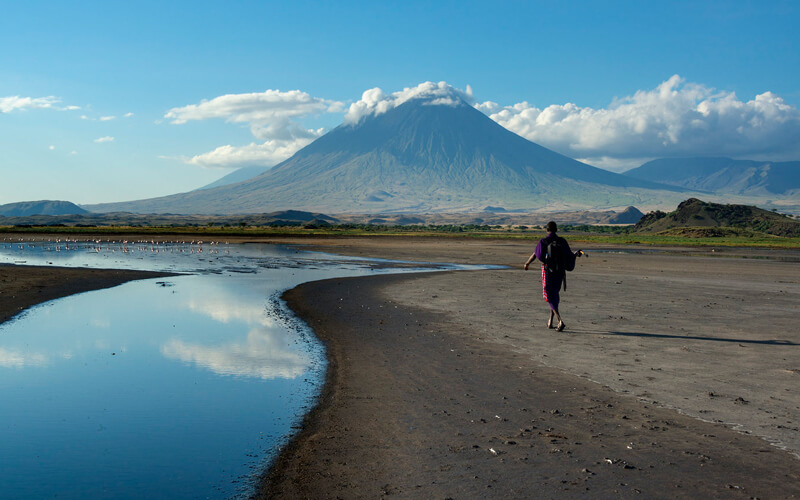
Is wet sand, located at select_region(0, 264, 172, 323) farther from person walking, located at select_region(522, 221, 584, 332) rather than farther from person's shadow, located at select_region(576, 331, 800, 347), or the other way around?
person's shadow, located at select_region(576, 331, 800, 347)

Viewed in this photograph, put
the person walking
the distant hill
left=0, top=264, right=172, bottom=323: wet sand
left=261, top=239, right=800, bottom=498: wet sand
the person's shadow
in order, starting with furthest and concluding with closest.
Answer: the distant hill < left=0, top=264, right=172, bottom=323: wet sand < the person walking < the person's shadow < left=261, top=239, right=800, bottom=498: wet sand

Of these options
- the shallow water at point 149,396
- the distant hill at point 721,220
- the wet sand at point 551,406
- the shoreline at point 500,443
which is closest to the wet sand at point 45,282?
the shallow water at point 149,396

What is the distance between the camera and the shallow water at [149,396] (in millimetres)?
6934

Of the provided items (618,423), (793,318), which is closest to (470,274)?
(793,318)

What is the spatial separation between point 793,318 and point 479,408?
13.4m

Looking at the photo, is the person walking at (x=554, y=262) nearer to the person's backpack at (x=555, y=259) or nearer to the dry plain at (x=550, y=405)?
the person's backpack at (x=555, y=259)

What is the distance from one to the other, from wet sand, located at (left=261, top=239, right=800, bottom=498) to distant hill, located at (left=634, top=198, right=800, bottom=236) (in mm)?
89280

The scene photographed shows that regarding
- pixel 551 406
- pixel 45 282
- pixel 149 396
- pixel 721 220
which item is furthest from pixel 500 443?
pixel 721 220

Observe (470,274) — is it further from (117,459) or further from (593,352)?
(117,459)

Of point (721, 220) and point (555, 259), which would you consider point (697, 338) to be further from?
point (721, 220)

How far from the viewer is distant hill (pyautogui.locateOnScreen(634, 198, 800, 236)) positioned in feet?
325

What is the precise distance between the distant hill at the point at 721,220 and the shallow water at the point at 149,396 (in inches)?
3687

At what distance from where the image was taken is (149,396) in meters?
10.2

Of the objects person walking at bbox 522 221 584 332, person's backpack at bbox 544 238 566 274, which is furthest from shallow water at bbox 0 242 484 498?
person's backpack at bbox 544 238 566 274
